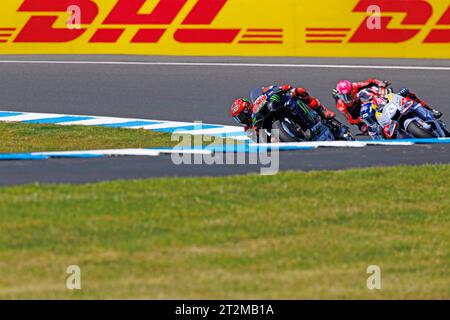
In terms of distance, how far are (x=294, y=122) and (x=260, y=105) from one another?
20.6 inches

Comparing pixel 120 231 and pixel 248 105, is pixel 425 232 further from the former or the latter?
pixel 248 105

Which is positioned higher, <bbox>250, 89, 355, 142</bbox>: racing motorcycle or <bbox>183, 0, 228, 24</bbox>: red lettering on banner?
<bbox>183, 0, 228, 24</bbox>: red lettering on banner

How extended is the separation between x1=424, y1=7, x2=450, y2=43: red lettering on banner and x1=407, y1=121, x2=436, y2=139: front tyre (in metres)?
7.83

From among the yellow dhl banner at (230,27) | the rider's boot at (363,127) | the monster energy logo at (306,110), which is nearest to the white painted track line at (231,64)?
the yellow dhl banner at (230,27)

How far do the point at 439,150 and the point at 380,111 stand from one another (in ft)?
6.15

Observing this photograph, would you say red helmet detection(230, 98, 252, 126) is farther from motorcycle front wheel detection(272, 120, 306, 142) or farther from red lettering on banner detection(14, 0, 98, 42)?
red lettering on banner detection(14, 0, 98, 42)

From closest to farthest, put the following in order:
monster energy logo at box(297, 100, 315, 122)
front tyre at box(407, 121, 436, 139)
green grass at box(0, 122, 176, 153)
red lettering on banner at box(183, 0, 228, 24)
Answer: front tyre at box(407, 121, 436, 139) → monster energy logo at box(297, 100, 315, 122) → green grass at box(0, 122, 176, 153) → red lettering on banner at box(183, 0, 228, 24)

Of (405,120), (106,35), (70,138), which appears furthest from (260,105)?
(106,35)

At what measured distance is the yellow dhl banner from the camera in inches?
949

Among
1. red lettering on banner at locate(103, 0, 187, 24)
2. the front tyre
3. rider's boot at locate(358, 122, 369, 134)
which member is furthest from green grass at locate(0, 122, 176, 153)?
red lettering on banner at locate(103, 0, 187, 24)

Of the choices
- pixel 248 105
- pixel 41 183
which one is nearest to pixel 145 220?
pixel 41 183

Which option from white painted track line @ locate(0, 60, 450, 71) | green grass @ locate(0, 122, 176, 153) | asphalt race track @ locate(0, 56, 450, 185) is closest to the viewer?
green grass @ locate(0, 122, 176, 153)

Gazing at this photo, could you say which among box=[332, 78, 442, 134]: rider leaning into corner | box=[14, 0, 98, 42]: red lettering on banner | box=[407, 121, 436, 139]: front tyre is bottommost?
box=[407, 121, 436, 139]: front tyre

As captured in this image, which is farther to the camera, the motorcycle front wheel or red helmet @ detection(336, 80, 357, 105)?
red helmet @ detection(336, 80, 357, 105)
